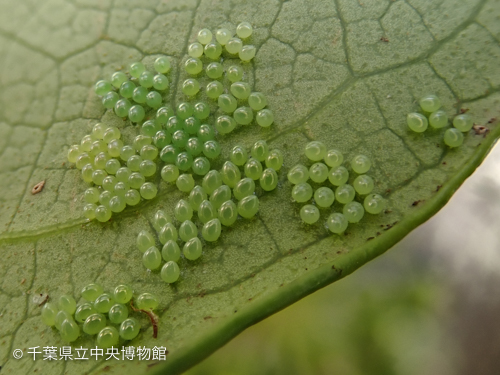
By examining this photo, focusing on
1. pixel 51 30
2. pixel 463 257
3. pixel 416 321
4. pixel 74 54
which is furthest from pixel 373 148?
pixel 51 30

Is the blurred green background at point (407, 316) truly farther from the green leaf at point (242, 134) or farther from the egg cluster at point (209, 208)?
the egg cluster at point (209, 208)

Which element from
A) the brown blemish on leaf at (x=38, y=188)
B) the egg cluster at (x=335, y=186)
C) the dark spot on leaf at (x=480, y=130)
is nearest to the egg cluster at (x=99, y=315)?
the brown blemish on leaf at (x=38, y=188)

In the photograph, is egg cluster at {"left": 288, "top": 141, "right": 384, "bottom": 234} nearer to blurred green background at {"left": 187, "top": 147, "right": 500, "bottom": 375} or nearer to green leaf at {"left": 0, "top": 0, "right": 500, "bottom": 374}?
green leaf at {"left": 0, "top": 0, "right": 500, "bottom": 374}

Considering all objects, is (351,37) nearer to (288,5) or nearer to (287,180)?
(288,5)

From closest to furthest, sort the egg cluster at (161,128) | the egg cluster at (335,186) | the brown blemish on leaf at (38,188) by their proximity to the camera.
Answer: the egg cluster at (335,186)
the egg cluster at (161,128)
the brown blemish on leaf at (38,188)

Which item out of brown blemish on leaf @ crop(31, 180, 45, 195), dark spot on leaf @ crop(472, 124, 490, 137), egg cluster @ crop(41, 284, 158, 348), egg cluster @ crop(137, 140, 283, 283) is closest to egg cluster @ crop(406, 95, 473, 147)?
dark spot on leaf @ crop(472, 124, 490, 137)

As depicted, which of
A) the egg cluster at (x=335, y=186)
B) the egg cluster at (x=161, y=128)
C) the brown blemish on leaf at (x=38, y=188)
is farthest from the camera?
the brown blemish on leaf at (x=38, y=188)

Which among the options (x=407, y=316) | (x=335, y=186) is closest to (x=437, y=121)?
(x=335, y=186)
